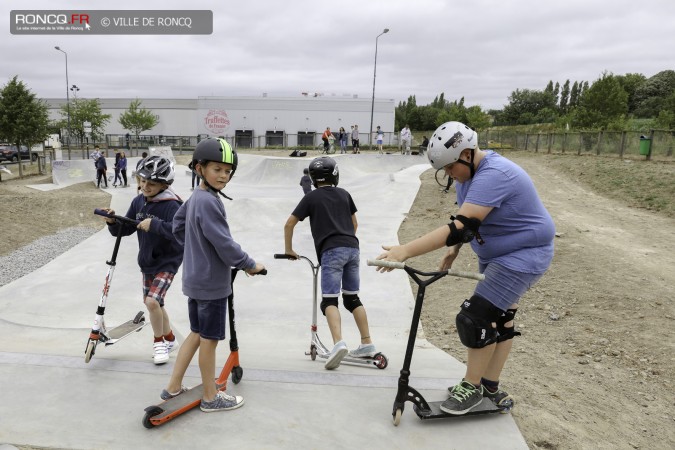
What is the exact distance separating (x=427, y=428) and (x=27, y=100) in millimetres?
33644

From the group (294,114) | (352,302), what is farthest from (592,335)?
(294,114)

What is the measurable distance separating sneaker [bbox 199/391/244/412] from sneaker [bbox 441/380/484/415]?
4.68 feet

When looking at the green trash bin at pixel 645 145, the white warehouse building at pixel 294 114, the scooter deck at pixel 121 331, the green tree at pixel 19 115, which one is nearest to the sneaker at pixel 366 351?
the scooter deck at pixel 121 331

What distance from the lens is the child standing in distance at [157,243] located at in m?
3.94

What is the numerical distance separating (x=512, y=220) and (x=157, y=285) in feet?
9.50

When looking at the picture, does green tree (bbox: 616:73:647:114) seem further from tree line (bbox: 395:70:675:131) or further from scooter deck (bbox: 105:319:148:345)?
scooter deck (bbox: 105:319:148:345)

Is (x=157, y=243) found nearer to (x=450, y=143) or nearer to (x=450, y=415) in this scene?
(x=450, y=143)

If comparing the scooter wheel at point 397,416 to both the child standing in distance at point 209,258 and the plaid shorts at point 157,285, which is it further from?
the plaid shorts at point 157,285

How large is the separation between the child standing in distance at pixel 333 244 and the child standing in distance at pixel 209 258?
1039 millimetres

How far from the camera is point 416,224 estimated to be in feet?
41.8

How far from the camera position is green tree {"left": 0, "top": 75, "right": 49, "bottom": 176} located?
1101 inches

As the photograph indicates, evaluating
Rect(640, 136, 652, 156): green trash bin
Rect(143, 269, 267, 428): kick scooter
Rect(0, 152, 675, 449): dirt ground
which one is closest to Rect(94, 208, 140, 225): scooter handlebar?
Rect(143, 269, 267, 428): kick scooter

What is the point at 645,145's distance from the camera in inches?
731

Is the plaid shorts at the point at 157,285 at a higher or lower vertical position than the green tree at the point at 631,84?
lower
